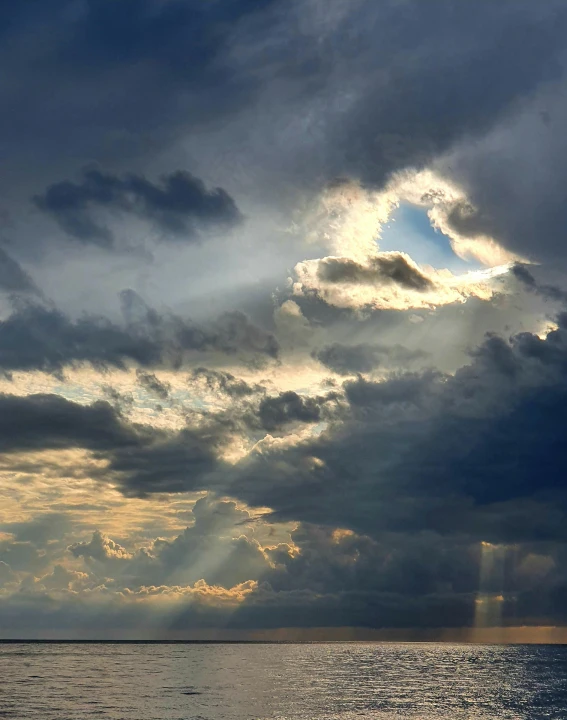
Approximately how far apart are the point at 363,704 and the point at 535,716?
32.0 m

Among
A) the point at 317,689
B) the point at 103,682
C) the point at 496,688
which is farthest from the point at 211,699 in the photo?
the point at 496,688

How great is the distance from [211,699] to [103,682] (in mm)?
58482

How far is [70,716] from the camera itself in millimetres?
119688

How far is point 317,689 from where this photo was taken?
178m

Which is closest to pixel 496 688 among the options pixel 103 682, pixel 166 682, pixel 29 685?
pixel 166 682

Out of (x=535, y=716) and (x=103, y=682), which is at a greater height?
(x=535, y=716)

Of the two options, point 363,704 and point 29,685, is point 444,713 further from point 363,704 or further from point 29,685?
point 29,685

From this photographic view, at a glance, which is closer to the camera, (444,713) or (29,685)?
(444,713)

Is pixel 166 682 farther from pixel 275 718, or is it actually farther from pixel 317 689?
pixel 275 718

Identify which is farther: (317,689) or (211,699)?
(317,689)

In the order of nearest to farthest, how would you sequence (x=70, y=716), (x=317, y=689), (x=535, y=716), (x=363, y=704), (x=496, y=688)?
(x=70, y=716) → (x=535, y=716) → (x=363, y=704) → (x=317, y=689) → (x=496, y=688)

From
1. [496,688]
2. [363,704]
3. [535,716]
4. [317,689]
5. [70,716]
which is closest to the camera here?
[70,716]

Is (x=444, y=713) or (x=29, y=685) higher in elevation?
(x=444, y=713)

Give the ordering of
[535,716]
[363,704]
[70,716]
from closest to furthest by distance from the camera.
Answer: [70,716]
[535,716]
[363,704]
